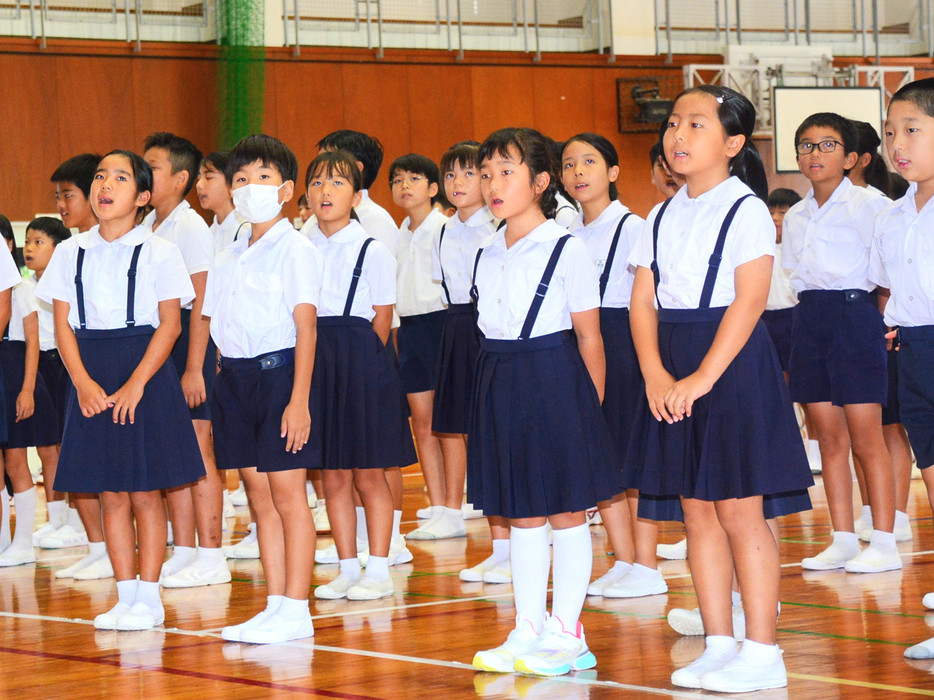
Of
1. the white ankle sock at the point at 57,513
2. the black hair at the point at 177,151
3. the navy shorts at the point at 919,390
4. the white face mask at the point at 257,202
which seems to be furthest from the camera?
the white ankle sock at the point at 57,513

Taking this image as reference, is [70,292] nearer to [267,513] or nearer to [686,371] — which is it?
[267,513]

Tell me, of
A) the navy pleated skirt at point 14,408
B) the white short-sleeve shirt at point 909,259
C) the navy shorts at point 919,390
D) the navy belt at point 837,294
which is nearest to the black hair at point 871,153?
the navy belt at point 837,294

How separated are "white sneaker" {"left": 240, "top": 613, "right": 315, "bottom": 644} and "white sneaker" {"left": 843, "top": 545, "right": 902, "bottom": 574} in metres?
1.90

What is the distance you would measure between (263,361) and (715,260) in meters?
1.40

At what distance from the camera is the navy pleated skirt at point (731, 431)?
2.81 m

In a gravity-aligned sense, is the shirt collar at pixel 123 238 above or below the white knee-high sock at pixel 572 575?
above

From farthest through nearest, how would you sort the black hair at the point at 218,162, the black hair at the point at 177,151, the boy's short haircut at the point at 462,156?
the black hair at the point at 218,162 < the black hair at the point at 177,151 < the boy's short haircut at the point at 462,156

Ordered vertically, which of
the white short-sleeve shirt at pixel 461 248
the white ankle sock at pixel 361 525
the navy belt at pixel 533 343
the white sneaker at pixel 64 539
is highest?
the white short-sleeve shirt at pixel 461 248

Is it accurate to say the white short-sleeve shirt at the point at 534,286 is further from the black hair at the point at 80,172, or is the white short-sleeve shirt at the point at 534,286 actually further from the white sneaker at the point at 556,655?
the black hair at the point at 80,172

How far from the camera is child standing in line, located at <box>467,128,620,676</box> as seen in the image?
310 cm

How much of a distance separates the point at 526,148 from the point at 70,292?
1534 millimetres

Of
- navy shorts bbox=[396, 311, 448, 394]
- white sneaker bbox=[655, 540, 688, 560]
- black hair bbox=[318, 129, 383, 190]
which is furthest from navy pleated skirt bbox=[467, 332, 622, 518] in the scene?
navy shorts bbox=[396, 311, 448, 394]

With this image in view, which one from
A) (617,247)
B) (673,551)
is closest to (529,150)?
(617,247)

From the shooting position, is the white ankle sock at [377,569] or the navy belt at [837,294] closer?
the white ankle sock at [377,569]
